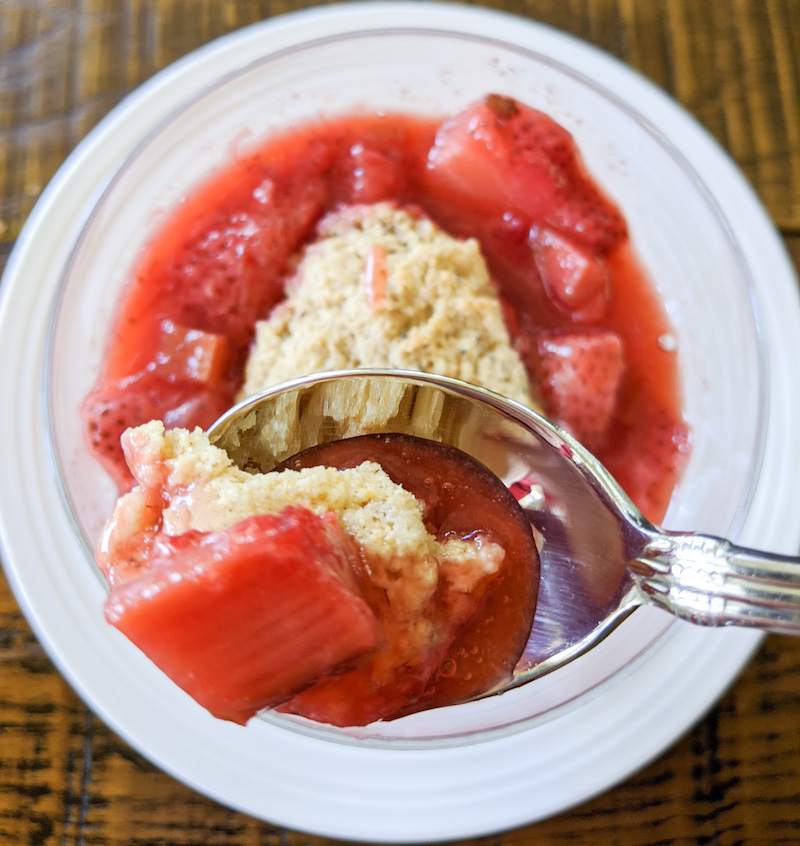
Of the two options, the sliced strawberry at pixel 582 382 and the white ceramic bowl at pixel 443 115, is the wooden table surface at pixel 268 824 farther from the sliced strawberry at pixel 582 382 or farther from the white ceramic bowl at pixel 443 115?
the sliced strawberry at pixel 582 382

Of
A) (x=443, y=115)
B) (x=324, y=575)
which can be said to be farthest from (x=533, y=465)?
(x=443, y=115)

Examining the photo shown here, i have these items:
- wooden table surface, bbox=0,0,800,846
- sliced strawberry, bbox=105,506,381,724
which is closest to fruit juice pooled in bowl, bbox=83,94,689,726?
sliced strawberry, bbox=105,506,381,724

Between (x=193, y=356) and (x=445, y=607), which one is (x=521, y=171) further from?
(x=445, y=607)

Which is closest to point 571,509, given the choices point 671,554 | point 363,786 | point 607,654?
point 671,554

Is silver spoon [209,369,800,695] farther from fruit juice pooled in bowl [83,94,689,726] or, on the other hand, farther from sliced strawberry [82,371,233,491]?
sliced strawberry [82,371,233,491]

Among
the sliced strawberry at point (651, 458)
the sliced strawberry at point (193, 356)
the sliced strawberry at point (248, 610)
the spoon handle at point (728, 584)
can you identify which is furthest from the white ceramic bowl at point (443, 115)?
the sliced strawberry at point (248, 610)
